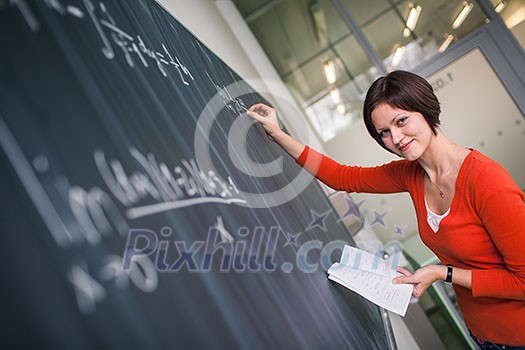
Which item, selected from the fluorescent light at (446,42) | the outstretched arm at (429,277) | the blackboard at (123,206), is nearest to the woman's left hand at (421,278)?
the outstretched arm at (429,277)

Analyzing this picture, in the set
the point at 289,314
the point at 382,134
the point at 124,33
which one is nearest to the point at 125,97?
the point at 124,33

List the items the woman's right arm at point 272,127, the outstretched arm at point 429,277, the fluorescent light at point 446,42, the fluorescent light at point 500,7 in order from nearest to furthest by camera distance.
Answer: the outstretched arm at point 429,277, the woman's right arm at point 272,127, the fluorescent light at point 500,7, the fluorescent light at point 446,42

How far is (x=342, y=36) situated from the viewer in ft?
11.5

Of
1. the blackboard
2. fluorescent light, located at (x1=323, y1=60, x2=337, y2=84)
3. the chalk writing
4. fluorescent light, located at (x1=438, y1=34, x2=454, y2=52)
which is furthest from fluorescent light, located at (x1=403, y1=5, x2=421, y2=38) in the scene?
the blackboard

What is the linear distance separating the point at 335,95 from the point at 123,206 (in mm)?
3452

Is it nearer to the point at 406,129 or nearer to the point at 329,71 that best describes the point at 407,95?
the point at 406,129

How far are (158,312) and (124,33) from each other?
0.40 metres

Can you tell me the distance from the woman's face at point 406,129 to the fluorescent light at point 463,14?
8.37ft

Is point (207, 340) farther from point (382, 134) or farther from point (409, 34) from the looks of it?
point (409, 34)

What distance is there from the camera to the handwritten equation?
34cm

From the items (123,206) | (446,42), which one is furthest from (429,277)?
(446,42)

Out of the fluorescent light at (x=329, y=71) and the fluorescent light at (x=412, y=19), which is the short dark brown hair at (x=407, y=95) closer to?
the fluorescent light at (x=412, y=19)

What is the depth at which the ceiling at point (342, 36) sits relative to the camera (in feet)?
9.91

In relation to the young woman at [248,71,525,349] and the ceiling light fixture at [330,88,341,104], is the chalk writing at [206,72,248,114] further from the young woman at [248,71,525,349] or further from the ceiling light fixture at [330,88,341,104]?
the ceiling light fixture at [330,88,341,104]
